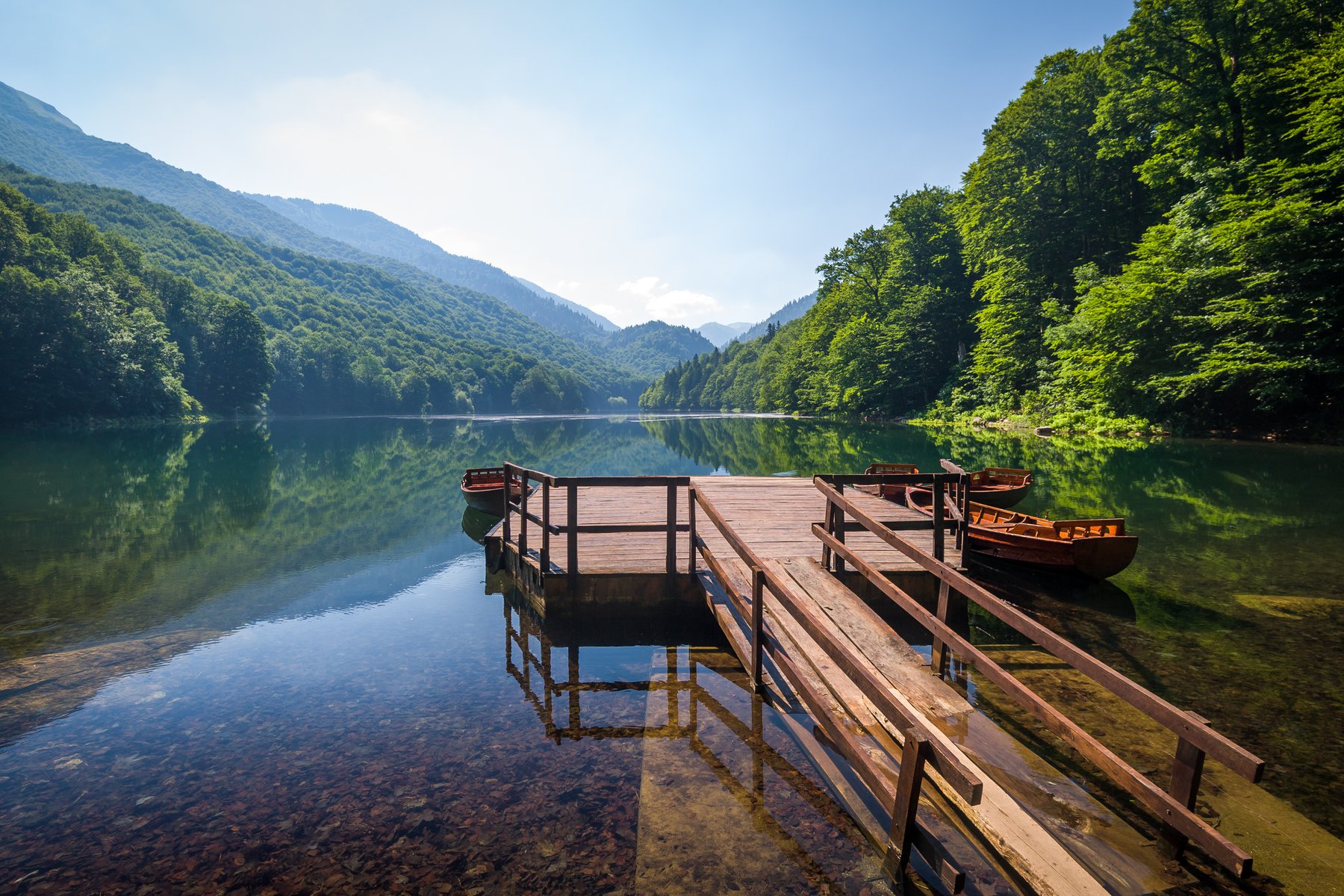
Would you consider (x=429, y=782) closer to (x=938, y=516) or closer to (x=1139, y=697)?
(x=1139, y=697)

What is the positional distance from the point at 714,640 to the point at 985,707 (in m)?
3.29

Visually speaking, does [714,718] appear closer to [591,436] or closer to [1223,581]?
[1223,581]

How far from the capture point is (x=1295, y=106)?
2659cm

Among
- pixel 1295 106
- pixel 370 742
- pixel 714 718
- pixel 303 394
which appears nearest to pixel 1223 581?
pixel 714 718

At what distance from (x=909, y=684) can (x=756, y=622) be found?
146 cm

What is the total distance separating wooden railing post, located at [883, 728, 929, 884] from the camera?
10.7 ft

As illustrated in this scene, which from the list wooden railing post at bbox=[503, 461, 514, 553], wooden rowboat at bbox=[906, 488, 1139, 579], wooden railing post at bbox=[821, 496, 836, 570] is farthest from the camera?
wooden railing post at bbox=[503, 461, 514, 553]

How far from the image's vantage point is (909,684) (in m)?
5.32

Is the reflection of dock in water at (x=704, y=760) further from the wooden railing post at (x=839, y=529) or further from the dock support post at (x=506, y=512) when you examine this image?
the dock support post at (x=506, y=512)

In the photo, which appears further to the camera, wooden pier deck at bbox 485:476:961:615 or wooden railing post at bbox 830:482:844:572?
wooden pier deck at bbox 485:476:961:615

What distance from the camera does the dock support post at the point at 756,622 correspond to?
229 inches

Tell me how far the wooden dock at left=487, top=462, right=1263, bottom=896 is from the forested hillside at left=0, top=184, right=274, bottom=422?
6733cm

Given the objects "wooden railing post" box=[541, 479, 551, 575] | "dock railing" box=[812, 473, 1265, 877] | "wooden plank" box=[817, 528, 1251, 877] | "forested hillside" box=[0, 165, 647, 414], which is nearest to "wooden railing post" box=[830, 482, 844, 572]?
"dock railing" box=[812, 473, 1265, 877]

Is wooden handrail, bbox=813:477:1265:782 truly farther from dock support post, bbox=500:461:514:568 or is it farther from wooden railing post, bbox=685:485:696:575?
dock support post, bbox=500:461:514:568
